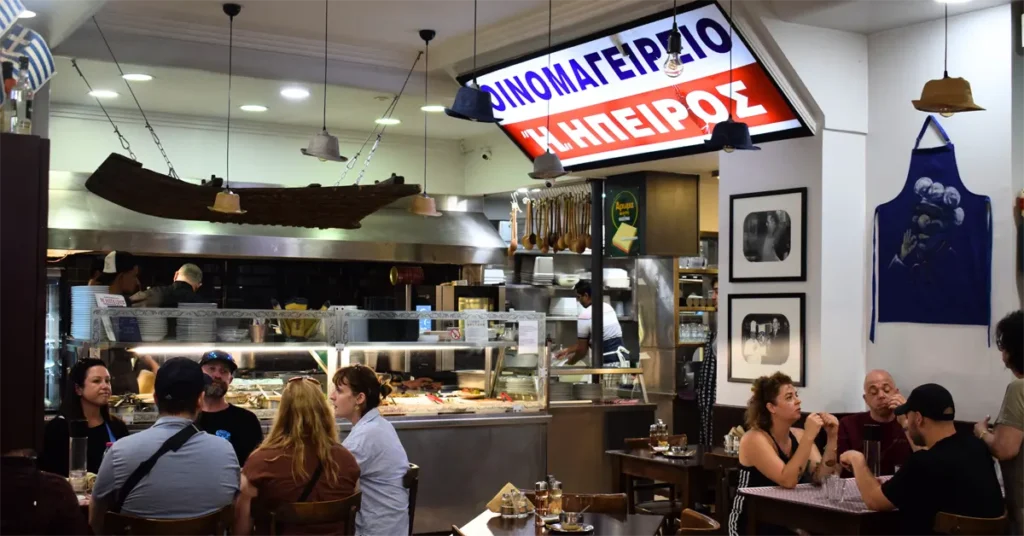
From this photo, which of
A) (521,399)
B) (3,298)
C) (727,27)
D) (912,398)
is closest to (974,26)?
(727,27)

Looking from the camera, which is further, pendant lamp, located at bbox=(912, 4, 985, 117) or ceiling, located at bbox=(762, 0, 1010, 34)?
ceiling, located at bbox=(762, 0, 1010, 34)

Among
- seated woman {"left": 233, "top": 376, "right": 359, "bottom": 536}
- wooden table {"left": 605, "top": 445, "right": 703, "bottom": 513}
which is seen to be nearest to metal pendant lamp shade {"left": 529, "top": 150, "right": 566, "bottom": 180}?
wooden table {"left": 605, "top": 445, "right": 703, "bottom": 513}

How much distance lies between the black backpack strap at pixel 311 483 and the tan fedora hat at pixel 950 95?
338cm

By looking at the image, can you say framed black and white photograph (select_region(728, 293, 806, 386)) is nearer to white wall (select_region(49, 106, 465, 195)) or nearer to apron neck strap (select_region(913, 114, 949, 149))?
apron neck strap (select_region(913, 114, 949, 149))

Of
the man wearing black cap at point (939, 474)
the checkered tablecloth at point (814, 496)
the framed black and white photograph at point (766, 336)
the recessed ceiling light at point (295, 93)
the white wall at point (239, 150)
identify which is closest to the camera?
the man wearing black cap at point (939, 474)

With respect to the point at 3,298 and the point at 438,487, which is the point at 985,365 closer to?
the point at 438,487

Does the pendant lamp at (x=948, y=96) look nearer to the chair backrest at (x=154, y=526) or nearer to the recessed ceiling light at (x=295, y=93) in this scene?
the chair backrest at (x=154, y=526)

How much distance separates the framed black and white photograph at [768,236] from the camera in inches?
267

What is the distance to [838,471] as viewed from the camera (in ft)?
18.0

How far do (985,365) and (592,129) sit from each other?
3.55m

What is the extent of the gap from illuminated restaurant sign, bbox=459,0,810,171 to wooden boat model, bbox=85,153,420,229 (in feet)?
4.32

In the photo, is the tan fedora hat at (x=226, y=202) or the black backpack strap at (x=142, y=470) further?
the tan fedora hat at (x=226, y=202)

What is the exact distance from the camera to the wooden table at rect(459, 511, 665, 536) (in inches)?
176

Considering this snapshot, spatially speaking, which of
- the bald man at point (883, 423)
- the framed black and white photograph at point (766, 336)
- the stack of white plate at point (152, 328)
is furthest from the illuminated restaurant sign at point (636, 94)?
the stack of white plate at point (152, 328)
